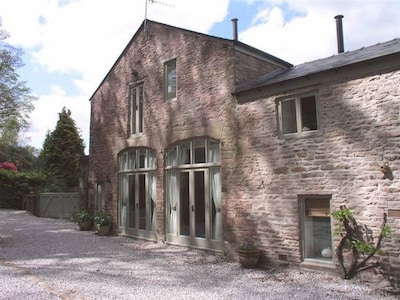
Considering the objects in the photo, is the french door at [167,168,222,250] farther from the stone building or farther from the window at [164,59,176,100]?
the window at [164,59,176,100]

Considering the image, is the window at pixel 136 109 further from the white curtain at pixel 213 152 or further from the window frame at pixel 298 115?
the window frame at pixel 298 115

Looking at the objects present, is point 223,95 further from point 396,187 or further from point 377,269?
point 377,269

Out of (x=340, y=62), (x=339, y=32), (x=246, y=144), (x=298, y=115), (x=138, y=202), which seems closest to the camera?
(x=340, y=62)

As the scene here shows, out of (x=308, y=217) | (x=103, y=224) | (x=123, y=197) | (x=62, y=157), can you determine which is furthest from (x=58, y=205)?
(x=308, y=217)

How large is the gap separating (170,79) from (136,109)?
2111 millimetres

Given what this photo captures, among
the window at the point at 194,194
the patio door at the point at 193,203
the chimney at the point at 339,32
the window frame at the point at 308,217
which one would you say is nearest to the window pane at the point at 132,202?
the window at the point at 194,194

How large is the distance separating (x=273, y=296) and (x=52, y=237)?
9413mm

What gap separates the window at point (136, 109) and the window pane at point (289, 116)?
605 centimetres

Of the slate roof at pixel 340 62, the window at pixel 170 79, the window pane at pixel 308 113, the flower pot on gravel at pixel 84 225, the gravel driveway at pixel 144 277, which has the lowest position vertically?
the gravel driveway at pixel 144 277

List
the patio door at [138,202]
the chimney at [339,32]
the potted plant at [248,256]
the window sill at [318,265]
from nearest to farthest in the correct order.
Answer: the window sill at [318,265] < the potted plant at [248,256] < the chimney at [339,32] < the patio door at [138,202]

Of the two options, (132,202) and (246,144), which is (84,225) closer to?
(132,202)

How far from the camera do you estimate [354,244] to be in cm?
679

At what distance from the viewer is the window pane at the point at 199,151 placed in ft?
33.6

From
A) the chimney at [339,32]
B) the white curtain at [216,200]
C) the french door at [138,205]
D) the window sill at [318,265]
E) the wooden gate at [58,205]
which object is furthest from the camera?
the wooden gate at [58,205]
